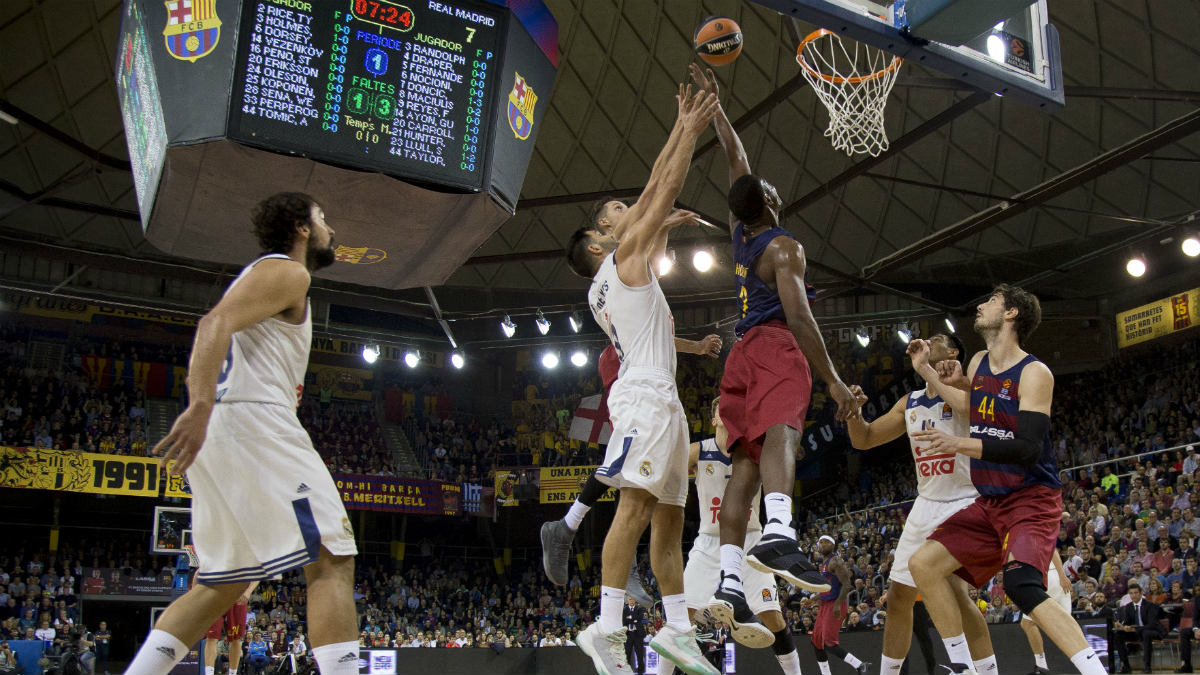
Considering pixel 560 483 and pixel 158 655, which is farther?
pixel 560 483

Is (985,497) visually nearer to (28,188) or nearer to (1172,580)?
(1172,580)

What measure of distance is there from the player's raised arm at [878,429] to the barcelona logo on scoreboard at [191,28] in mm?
6807

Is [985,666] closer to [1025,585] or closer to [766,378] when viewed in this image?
[1025,585]

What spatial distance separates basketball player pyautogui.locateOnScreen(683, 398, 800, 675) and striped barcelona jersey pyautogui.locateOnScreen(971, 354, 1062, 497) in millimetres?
1580

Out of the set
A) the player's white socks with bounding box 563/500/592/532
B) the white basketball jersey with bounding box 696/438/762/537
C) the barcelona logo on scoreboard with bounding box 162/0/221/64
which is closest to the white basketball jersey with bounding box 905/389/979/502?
the white basketball jersey with bounding box 696/438/762/537

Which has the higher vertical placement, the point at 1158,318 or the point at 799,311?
the point at 1158,318

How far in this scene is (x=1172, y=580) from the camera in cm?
1353

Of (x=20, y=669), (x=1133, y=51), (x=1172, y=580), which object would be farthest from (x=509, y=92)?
(x=1133, y=51)

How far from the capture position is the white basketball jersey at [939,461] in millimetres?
7789

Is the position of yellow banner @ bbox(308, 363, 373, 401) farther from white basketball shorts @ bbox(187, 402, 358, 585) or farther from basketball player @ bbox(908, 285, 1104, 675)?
white basketball shorts @ bbox(187, 402, 358, 585)

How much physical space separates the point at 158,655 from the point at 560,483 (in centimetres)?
2568

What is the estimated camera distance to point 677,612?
5543 millimetres

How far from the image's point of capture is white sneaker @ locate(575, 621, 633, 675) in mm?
5309

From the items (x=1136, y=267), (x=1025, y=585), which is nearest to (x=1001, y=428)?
(x=1025, y=585)
